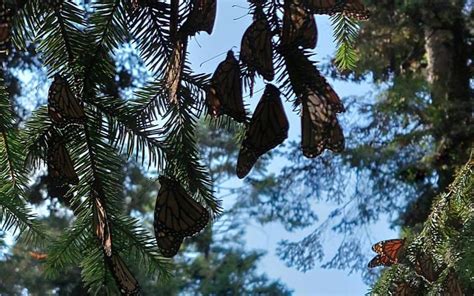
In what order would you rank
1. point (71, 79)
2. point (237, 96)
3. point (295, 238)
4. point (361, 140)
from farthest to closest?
point (295, 238)
point (361, 140)
point (71, 79)
point (237, 96)

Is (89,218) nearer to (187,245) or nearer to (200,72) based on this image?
(200,72)

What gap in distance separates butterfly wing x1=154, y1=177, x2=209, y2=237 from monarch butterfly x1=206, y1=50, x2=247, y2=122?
6 cm

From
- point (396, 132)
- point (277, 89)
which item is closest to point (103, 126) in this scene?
point (277, 89)

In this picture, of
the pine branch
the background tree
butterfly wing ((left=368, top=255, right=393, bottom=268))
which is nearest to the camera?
the pine branch

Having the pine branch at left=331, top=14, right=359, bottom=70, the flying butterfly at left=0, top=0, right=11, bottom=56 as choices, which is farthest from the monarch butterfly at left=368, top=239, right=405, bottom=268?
the flying butterfly at left=0, top=0, right=11, bottom=56

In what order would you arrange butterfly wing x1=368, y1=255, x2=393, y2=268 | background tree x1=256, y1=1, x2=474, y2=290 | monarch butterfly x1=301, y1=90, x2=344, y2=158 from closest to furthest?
monarch butterfly x1=301, y1=90, x2=344, y2=158
butterfly wing x1=368, y1=255, x2=393, y2=268
background tree x1=256, y1=1, x2=474, y2=290

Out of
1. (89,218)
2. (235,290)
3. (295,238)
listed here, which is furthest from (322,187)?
(89,218)

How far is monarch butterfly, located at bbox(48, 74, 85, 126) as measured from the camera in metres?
0.43

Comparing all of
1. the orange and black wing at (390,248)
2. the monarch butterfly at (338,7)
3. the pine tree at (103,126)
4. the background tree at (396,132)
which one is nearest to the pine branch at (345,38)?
the pine tree at (103,126)

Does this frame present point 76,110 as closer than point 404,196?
Yes

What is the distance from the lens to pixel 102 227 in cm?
44

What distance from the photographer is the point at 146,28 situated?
0.47m

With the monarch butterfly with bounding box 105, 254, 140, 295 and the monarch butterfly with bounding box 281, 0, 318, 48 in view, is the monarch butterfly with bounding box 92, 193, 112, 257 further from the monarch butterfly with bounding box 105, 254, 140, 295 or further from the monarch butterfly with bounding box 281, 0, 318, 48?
the monarch butterfly with bounding box 281, 0, 318, 48

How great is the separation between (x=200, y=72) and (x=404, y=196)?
2.88m
